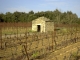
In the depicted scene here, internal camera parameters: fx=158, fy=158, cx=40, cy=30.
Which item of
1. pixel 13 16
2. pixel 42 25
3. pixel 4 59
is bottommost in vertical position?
pixel 4 59

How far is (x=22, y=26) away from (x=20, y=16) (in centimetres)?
2003

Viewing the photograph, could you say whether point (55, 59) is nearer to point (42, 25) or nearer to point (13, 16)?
point (42, 25)

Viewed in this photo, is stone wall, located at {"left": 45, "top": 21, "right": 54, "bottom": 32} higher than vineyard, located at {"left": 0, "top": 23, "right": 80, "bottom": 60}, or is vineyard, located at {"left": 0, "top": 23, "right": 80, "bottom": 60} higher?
stone wall, located at {"left": 45, "top": 21, "right": 54, "bottom": 32}

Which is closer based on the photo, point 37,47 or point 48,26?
point 37,47

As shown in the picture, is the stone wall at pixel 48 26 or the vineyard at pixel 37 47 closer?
the vineyard at pixel 37 47

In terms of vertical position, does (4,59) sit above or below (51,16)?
below

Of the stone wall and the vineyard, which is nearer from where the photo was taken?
the vineyard

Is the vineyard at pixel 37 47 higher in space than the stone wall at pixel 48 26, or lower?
lower

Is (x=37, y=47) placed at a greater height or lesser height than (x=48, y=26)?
lesser

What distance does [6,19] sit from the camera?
5459 cm

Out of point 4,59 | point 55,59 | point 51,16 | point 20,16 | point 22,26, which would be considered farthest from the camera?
point 51,16

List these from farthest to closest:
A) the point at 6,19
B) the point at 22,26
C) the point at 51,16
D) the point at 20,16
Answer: the point at 51,16
the point at 20,16
the point at 6,19
the point at 22,26

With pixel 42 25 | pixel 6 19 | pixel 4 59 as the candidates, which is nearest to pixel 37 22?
pixel 42 25

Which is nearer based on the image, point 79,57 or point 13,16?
point 79,57
